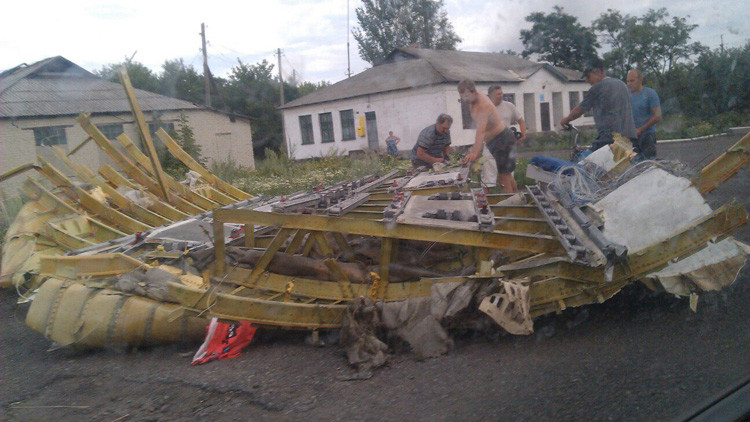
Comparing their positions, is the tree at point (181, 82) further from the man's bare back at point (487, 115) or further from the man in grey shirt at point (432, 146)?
the man's bare back at point (487, 115)

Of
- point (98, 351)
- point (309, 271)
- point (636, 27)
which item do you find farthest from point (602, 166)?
point (98, 351)

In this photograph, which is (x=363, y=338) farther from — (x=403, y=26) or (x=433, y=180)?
(x=403, y=26)

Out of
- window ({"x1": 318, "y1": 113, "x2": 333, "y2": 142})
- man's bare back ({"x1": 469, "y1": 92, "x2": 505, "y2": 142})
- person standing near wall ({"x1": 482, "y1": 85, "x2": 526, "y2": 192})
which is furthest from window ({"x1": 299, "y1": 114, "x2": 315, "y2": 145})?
man's bare back ({"x1": 469, "y1": 92, "x2": 505, "y2": 142})

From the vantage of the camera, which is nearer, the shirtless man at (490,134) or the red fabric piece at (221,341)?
the red fabric piece at (221,341)

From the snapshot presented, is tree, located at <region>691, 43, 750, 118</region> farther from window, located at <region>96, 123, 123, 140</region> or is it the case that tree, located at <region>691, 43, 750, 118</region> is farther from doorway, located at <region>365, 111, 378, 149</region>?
window, located at <region>96, 123, 123, 140</region>

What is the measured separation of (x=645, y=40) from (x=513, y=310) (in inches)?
191

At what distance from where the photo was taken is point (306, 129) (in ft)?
51.5

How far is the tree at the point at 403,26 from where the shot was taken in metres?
8.46

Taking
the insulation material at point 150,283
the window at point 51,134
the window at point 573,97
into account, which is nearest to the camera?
the insulation material at point 150,283

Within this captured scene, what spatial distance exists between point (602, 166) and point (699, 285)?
1973mm

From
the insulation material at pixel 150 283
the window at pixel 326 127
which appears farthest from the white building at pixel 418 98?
the insulation material at pixel 150 283

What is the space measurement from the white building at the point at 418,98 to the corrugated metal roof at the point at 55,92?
4826mm

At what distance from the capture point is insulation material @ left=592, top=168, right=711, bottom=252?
12.0 feet

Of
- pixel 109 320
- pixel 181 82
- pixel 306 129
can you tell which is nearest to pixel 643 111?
pixel 109 320
